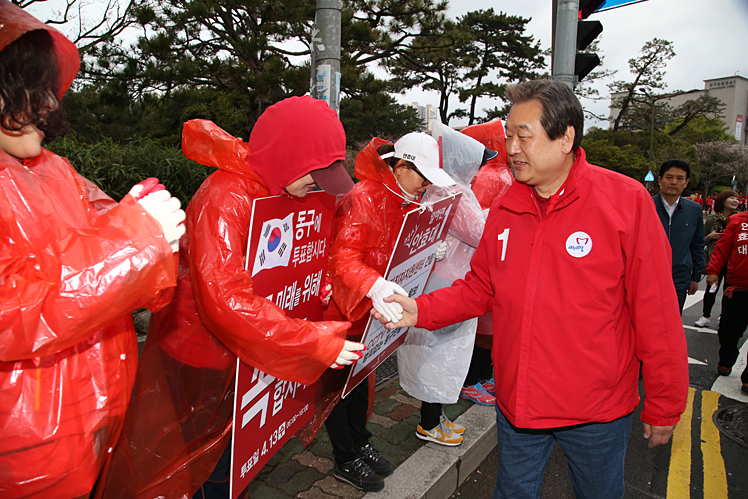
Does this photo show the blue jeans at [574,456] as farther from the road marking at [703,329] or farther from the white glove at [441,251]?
the road marking at [703,329]

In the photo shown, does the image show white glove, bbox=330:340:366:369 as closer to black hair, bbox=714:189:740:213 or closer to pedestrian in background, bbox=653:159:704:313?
pedestrian in background, bbox=653:159:704:313

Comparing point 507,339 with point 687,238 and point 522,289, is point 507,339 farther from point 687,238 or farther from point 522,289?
point 687,238

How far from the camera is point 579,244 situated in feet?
5.57

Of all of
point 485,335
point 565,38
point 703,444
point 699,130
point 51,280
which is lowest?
point 703,444

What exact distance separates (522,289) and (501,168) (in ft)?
8.27

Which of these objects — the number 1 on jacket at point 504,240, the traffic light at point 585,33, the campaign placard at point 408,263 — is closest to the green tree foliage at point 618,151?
the traffic light at point 585,33

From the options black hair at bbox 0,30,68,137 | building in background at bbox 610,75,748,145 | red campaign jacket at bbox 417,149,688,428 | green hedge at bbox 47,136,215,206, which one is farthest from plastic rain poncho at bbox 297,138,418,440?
building in background at bbox 610,75,748,145

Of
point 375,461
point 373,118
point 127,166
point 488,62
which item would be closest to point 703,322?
point 375,461

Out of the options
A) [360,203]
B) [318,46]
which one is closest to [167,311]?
[360,203]

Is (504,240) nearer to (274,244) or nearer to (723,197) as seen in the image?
(274,244)

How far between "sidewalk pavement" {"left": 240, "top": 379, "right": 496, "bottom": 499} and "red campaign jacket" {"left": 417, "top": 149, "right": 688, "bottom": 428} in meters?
1.05

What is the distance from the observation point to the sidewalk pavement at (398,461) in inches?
98.9

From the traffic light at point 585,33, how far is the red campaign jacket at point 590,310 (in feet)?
11.7

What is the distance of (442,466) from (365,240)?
1.38 meters
